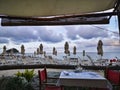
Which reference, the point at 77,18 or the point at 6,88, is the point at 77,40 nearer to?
the point at 77,18

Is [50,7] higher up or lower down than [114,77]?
higher up

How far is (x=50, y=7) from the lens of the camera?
14.0 feet

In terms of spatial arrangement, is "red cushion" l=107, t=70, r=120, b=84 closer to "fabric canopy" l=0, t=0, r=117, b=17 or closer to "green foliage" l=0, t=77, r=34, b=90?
"fabric canopy" l=0, t=0, r=117, b=17

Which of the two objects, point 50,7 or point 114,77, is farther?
point 50,7

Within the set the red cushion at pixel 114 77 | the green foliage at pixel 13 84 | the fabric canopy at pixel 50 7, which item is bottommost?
the green foliage at pixel 13 84

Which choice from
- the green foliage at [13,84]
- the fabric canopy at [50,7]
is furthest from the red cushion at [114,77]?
the green foliage at [13,84]

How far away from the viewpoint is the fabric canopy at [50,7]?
12.9 feet

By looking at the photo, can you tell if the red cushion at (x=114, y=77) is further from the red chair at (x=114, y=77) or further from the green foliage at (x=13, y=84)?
the green foliage at (x=13, y=84)

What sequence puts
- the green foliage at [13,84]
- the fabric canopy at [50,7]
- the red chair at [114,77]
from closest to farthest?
the red chair at [114,77]
the green foliage at [13,84]
the fabric canopy at [50,7]

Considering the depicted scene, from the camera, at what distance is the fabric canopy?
392 cm

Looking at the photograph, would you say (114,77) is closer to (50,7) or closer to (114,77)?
(114,77)

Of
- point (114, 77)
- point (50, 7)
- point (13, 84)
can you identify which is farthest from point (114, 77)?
point (50, 7)

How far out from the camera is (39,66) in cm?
759

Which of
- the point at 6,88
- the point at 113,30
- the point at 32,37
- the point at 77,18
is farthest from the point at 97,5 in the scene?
the point at 32,37
